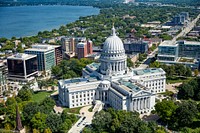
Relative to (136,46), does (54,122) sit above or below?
below

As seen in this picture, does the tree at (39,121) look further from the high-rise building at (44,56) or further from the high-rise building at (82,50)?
the high-rise building at (82,50)

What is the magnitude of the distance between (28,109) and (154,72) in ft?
117

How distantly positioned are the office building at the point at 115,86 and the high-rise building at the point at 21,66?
65.8 ft

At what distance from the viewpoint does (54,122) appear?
182 ft

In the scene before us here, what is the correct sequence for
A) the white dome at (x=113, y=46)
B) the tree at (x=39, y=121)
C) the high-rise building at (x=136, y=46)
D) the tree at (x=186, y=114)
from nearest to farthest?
the tree at (x=39, y=121)
the tree at (x=186, y=114)
the white dome at (x=113, y=46)
the high-rise building at (x=136, y=46)

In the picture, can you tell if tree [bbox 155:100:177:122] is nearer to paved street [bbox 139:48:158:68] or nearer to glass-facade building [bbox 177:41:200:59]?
paved street [bbox 139:48:158:68]

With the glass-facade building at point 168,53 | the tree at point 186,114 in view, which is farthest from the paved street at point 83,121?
the glass-facade building at point 168,53

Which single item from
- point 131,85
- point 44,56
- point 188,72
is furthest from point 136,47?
point 131,85

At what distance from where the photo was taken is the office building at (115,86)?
64.0m

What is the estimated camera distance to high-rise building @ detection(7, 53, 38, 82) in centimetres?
8725

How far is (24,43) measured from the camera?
5325 inches

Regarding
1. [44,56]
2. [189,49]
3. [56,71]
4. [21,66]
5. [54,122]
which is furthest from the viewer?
[189,49]

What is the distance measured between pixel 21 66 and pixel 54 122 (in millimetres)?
37041

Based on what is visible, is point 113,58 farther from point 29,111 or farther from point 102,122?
point 29,111
